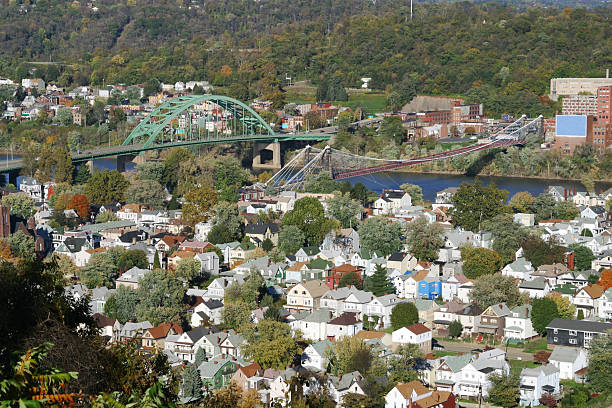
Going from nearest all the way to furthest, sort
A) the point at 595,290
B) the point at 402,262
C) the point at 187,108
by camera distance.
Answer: the point at 595,290 < the point at 402,262 < the point at 187,108

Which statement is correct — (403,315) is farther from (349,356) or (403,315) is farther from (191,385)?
(191,385)

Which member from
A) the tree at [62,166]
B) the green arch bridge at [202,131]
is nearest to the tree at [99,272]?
the tree at [62,166]

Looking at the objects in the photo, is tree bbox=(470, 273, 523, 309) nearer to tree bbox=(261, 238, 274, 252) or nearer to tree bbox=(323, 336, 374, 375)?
tree bbox=(323, 336, 374, 375)

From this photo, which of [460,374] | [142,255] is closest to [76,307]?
[460,374]

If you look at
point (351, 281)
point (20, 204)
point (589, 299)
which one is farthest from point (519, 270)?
point (20, 204)

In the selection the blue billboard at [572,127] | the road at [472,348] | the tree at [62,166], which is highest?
the blue billboard at [572,127]

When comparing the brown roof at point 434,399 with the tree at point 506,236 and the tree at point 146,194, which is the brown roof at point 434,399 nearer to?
the tree at point 506,236
